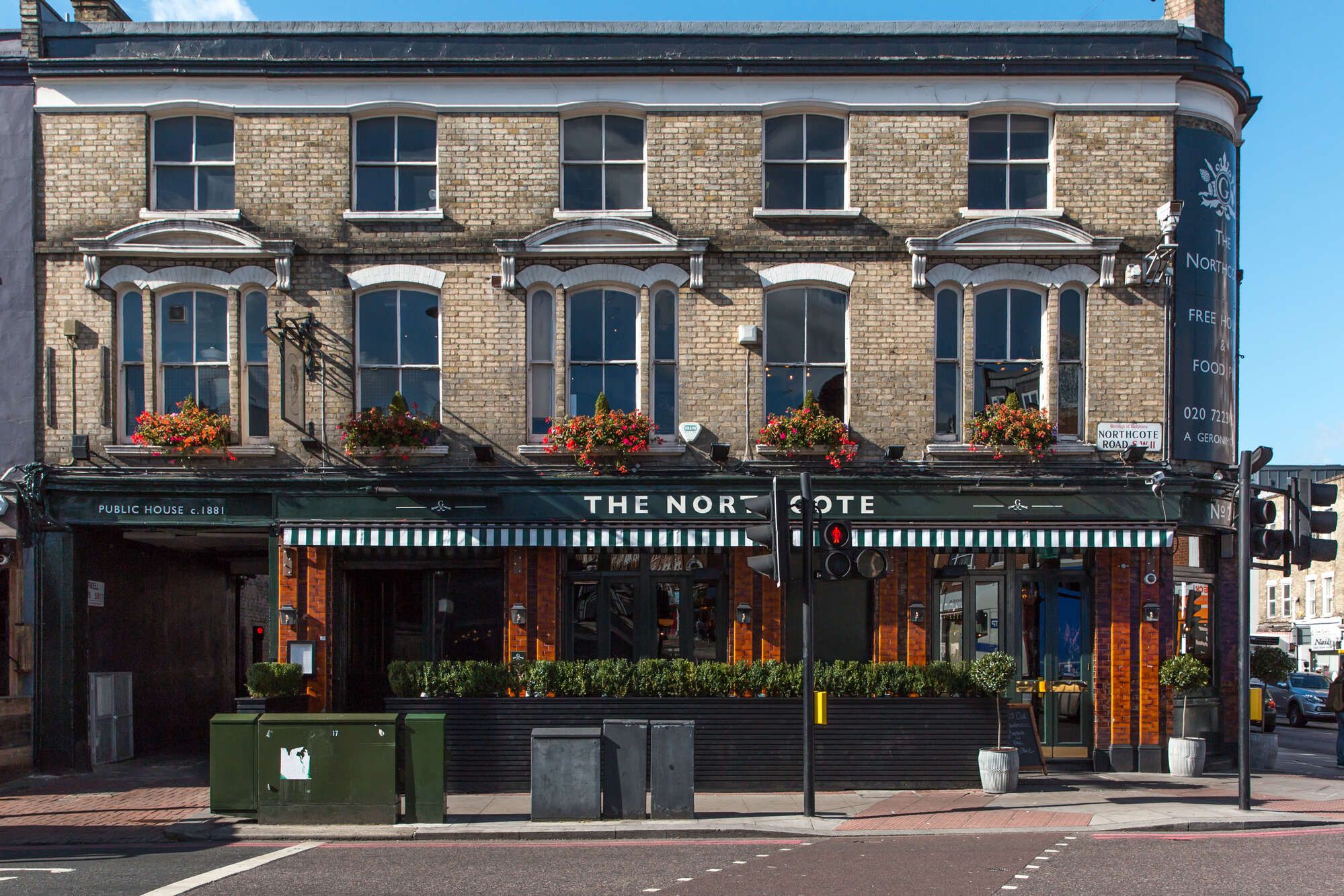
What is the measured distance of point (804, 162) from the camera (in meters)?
16.7

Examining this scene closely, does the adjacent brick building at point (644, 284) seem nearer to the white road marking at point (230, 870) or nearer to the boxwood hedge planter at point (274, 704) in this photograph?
the boxwood hedge planter at point (274, 704)

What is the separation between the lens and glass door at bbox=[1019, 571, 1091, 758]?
16500 millimetres

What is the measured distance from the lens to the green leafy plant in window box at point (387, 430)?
52.6 ft

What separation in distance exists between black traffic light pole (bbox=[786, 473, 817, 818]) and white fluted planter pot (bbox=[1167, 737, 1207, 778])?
226 inches

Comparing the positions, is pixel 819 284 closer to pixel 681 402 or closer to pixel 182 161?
pixel 681 402

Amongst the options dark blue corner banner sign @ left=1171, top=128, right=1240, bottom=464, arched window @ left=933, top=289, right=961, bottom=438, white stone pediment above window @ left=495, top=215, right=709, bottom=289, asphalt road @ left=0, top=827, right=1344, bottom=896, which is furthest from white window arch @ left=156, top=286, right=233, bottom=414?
dark blue corner banner sign @ left=1171, top=128, right=1240, bottom=464

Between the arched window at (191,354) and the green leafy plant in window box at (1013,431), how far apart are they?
10.1 m

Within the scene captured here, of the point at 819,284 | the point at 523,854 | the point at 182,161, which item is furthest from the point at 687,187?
the point at 523,854

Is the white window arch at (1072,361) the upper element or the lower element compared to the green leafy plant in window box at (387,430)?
upper

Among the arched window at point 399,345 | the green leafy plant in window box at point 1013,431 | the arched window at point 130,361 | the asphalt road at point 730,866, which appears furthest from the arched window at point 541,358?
the asphalt road at point 730,866

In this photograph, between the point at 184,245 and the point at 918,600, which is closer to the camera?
the point at 184,245

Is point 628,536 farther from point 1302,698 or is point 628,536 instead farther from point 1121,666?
point 1302,698

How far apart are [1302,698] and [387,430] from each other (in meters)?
25.3

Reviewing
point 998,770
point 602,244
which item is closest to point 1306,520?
point 998,770
